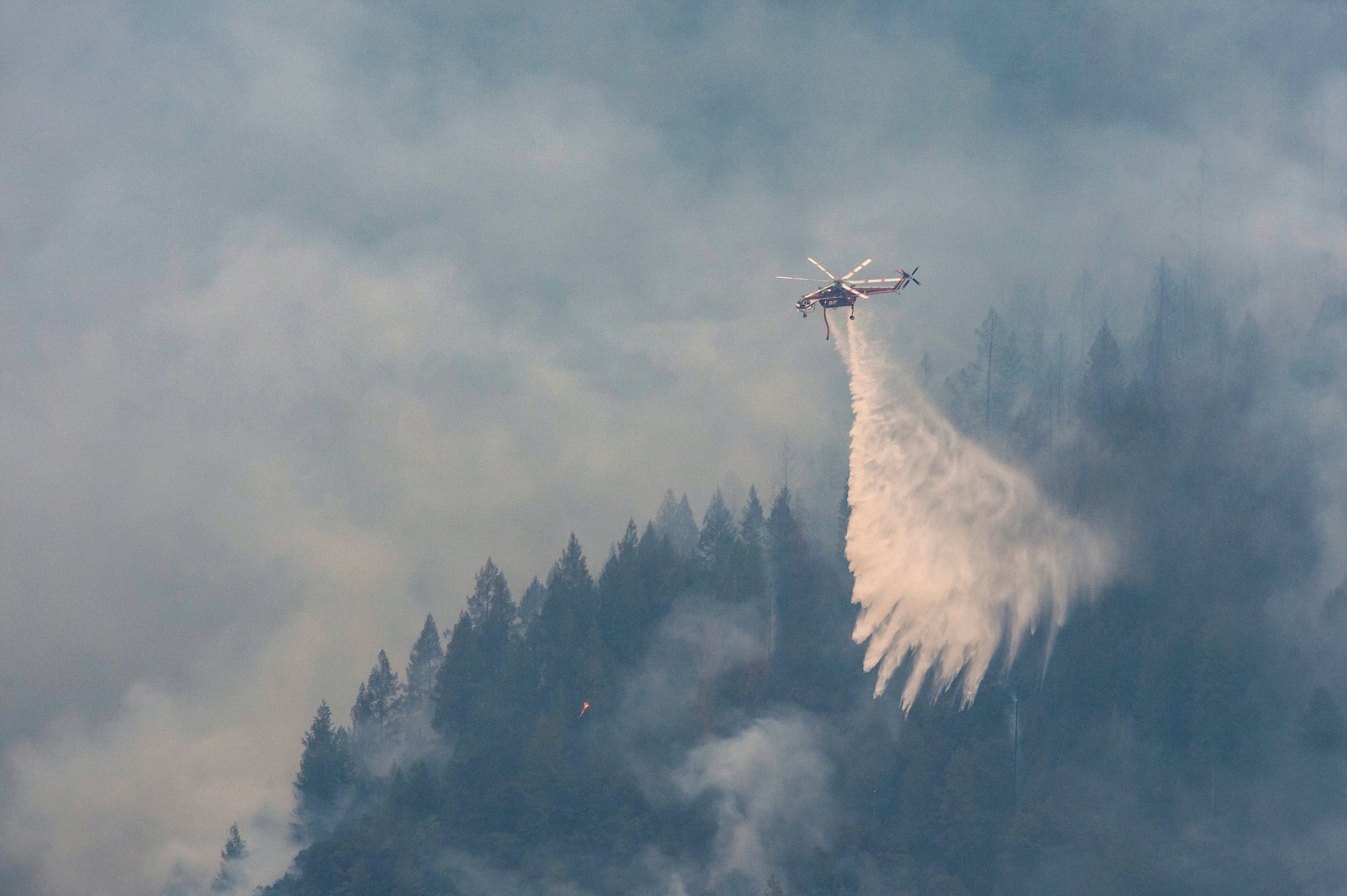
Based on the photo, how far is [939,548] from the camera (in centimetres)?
11919

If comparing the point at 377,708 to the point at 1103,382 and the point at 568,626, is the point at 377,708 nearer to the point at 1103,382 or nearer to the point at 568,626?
the point at 568,626

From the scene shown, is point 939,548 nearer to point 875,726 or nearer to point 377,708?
point 875,726

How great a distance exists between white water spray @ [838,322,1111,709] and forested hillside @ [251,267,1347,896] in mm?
6999

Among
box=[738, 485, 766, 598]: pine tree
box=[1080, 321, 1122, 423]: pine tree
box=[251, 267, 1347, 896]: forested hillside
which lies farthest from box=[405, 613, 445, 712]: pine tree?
A: box=[1080, 321, 1122, 423]: pine tree

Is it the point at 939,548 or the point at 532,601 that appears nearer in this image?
the point at 939,548

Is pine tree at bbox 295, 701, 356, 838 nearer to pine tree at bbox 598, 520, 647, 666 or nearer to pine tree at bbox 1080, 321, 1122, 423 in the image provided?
pine tree at bbox 598, 520, 647, 666

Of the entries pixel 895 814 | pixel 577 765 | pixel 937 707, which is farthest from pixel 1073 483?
pixel 577 765

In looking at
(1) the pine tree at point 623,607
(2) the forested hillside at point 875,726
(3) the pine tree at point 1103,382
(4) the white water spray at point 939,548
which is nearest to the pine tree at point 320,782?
(2) the forested hillside at point 875,726

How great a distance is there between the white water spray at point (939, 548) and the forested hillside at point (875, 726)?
700 centimetres

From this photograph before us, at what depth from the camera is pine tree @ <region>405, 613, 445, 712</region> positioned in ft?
553

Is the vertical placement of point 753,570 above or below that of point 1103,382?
below

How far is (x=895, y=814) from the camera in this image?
137m

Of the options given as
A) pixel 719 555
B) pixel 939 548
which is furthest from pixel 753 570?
pixel 939 548

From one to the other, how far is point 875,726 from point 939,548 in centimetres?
3151
